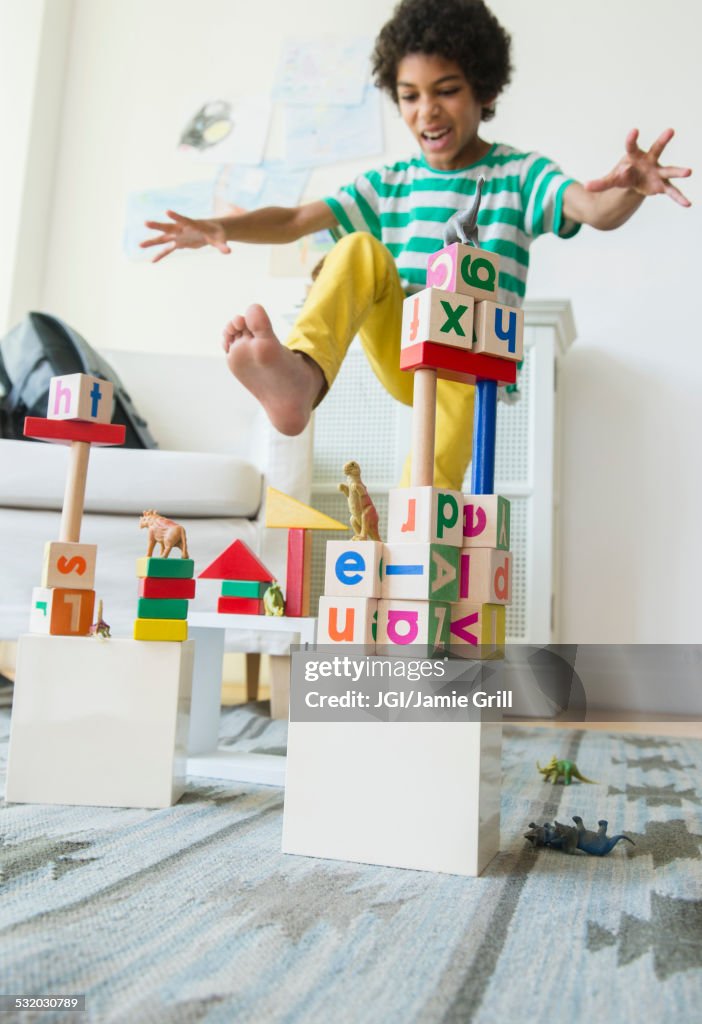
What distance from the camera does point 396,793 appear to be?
66cm

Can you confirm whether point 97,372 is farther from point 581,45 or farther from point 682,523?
point 581,45

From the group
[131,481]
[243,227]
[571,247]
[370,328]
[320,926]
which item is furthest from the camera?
[571,247]

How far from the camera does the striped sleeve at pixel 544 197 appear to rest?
120cm

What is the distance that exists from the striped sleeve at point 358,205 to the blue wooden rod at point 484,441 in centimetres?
69

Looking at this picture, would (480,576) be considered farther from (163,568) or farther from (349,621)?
(163,568)

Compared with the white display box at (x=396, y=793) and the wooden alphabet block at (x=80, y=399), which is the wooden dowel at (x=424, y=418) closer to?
the white display box at (x=396, y=793)

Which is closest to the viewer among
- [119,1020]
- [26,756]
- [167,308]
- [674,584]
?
[119,1020]

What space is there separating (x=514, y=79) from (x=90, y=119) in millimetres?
1176

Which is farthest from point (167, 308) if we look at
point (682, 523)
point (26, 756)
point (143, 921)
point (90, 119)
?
point (143, 921)

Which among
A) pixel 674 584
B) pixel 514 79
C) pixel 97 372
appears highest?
pixel 514 79

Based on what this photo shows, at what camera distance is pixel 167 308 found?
2.24 meters

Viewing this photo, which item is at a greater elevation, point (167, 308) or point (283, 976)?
point (167, 308)

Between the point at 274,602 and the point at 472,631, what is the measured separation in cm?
35

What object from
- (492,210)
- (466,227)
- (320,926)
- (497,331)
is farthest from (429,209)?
(320,926)
